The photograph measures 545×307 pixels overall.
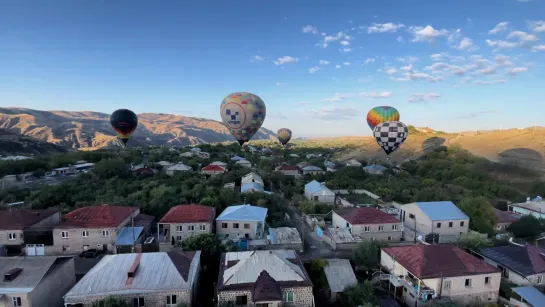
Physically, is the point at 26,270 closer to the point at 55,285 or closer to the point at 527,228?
the point at 55,285

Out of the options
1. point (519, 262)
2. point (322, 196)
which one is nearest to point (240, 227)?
point (322, 196)

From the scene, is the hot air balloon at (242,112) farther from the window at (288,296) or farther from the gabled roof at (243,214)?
the window at (288,296)

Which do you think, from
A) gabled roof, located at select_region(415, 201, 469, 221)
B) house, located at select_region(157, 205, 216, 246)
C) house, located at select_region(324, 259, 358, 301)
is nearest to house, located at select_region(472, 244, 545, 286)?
gabled roof, located at select_region(415, 201, 469, 221)

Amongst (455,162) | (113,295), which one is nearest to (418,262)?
(113,295)

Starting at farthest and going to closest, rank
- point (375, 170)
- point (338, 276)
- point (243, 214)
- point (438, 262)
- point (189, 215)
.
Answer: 1. point (375, 170)
2. point (243, 214)
3. point (189, 215)
4. point (338, 276)
5. point (438, 262)

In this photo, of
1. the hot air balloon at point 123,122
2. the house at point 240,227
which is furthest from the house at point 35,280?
the hot air balloon at point 123,122

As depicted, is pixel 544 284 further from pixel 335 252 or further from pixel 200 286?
pixel 200 286

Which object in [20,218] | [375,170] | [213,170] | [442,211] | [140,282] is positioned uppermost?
[442,211]

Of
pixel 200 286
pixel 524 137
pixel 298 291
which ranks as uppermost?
pixel 524 137
